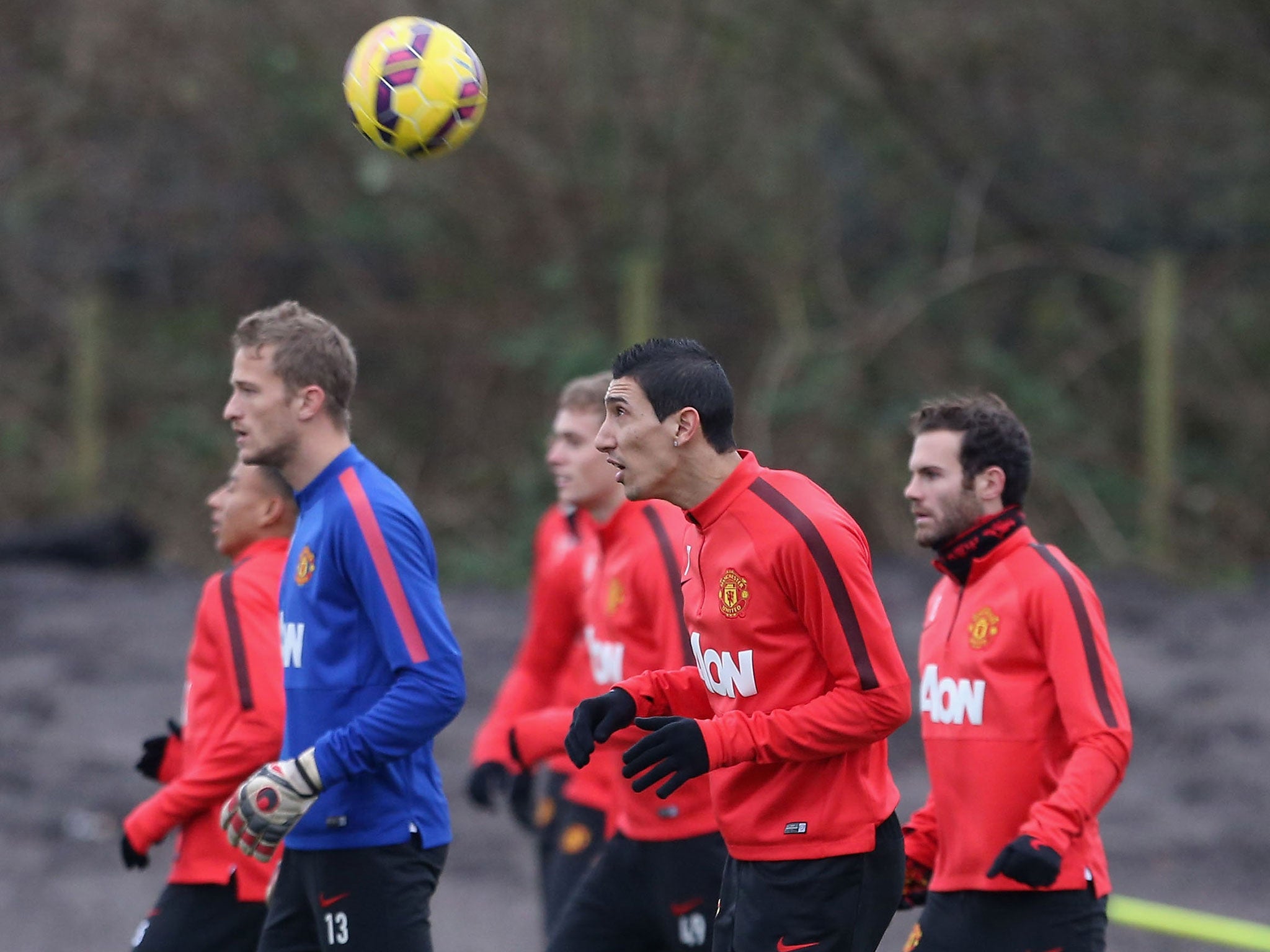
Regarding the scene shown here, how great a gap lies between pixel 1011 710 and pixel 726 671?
3.16 feet

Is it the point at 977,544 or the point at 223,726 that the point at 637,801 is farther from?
the point at 977,544

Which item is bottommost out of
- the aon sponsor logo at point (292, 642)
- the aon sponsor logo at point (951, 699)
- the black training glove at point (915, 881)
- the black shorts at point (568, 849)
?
the black training glove at point (915, 881)

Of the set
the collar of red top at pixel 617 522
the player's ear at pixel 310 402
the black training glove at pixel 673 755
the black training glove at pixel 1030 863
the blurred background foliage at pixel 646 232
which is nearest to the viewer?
the black training glove at pixel 673 755

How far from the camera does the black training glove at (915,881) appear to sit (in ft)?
16.0

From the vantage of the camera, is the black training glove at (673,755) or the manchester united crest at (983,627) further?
the manchester united crest at (983,627)

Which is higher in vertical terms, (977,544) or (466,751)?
(466,751)

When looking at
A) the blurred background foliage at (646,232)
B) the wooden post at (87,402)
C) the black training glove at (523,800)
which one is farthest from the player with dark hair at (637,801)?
the wooden post at (87,402)

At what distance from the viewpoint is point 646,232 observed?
1574 centimetres

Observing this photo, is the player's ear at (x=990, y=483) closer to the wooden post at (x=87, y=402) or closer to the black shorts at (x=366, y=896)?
the black shorts at (x=366, y=896)

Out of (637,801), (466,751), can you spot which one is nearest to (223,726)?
(637,801)

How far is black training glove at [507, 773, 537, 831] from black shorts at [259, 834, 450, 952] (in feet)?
7.25

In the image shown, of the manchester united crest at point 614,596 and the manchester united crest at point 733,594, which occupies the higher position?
the manchester united crest at point 614,596

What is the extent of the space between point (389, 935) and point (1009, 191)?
504 inches

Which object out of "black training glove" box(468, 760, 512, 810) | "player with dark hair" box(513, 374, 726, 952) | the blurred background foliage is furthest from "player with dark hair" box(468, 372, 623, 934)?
the blurred background foliage
